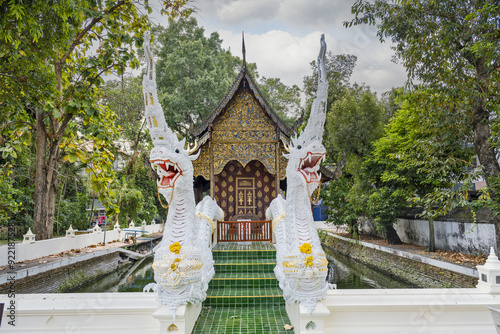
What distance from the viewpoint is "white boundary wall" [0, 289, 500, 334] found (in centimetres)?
271

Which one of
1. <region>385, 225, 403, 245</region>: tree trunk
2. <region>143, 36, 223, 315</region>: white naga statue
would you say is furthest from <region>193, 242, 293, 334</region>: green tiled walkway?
<region>385, 225, 403, 245</region>: tree trunk

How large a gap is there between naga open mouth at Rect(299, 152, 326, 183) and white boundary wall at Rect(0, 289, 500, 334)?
115 cm

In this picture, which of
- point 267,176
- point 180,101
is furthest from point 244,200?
point 180,101

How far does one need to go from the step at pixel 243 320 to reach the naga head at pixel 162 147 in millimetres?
1629

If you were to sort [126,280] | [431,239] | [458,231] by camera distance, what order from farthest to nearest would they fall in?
[126,280]
[431,239]
[458,231]

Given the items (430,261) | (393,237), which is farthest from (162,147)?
(393,237)

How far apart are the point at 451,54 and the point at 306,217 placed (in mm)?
6150

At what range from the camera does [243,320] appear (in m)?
3.63

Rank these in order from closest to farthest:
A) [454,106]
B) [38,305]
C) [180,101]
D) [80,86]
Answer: [38,305]
[80,86]
[454,106]
[180,101]

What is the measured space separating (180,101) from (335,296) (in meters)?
14.5

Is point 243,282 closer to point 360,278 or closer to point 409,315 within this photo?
point 409,315

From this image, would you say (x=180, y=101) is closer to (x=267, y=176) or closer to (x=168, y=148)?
(x=267, y=176)

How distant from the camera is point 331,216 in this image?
1372 cm

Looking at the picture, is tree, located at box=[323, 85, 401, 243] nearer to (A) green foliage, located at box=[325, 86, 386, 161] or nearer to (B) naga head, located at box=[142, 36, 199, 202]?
(A) green foliage, located at box=[325, 86, 386, 161]
